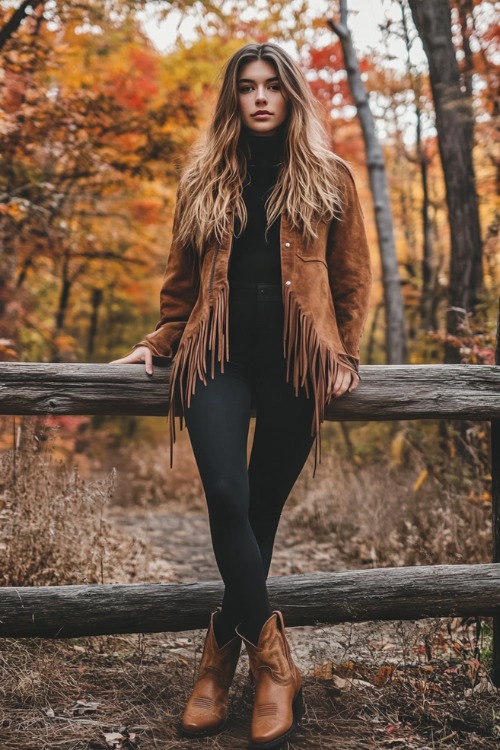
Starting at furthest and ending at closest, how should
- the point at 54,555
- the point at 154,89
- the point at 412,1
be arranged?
the point at 154,89 < the point at 412,1 < the point at 54,555

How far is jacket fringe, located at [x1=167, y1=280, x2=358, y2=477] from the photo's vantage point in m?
2.70

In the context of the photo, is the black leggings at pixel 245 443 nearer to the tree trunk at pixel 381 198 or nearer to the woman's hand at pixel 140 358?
the woman's hand at pixel 140 358

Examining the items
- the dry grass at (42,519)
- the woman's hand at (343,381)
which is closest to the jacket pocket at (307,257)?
the woman's hand at (343,381)

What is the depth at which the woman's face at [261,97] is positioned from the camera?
2.84 m

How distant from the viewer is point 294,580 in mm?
3043

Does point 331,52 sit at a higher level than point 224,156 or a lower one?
higher

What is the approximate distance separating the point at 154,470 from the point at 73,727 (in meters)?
8.17

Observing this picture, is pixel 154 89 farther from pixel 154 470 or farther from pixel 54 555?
pixel 54 555

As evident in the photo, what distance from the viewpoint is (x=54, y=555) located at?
3.77 m

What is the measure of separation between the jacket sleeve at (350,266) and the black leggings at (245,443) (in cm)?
34

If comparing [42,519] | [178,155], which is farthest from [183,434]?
[42,519]

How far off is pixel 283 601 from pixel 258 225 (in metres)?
1.54

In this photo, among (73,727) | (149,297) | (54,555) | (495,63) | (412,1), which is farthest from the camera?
(149,297)

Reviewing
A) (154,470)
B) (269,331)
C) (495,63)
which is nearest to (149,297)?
(154,470)
